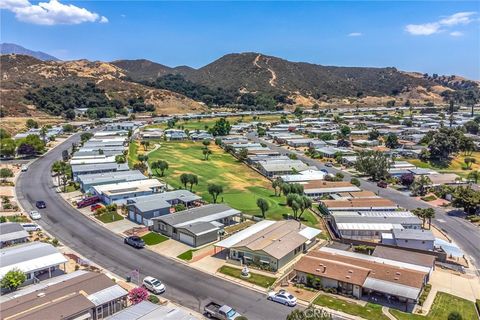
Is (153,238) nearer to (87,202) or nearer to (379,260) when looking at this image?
(87,202)

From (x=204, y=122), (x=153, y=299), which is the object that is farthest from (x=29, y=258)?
(x=204, y=122)

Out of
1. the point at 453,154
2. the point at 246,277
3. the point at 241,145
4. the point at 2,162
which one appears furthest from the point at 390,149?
the point at 2,162

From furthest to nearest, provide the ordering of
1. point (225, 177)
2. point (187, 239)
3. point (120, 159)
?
point (120, 159) < point (225, 177) < point (187, 239)

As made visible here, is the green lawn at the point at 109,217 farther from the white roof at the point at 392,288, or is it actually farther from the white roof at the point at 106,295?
the white roof at the point at 392,288

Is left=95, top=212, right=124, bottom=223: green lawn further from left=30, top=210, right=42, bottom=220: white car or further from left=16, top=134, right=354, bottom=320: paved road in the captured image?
left=30, top=210, right=42, bottom=220: white car

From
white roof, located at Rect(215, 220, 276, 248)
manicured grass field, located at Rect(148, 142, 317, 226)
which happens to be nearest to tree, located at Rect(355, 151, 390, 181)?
manicured grass field, located at Rect(148, 142, 317, 226)

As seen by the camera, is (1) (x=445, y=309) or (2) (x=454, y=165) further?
(2) (x=454, y=165)
